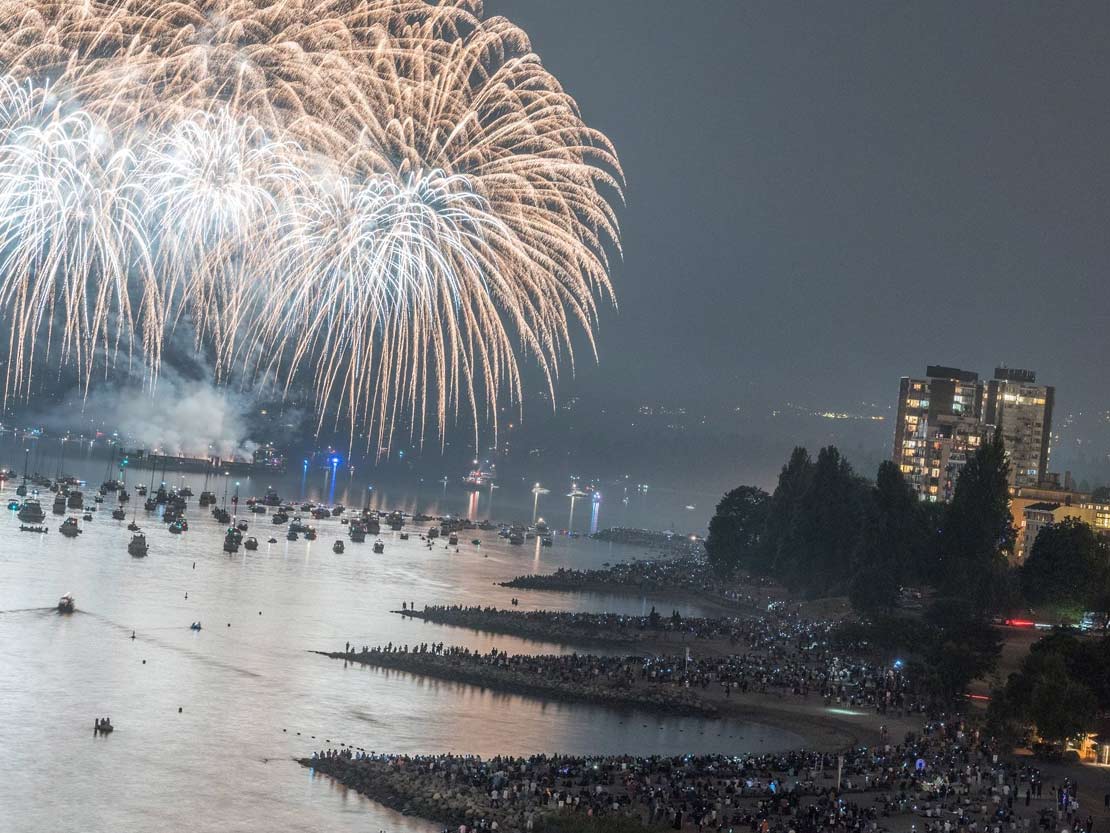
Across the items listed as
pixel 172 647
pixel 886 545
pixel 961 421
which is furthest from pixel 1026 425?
pixel 172 647

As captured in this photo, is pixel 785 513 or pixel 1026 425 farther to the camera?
pixel 1026 425

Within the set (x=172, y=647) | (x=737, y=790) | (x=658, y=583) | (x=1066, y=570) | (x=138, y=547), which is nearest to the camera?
(x=737, y=790)

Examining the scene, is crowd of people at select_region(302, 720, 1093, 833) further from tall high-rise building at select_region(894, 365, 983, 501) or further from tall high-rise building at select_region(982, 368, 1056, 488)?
tall high-rise building at select_region(982, 368, 1056, 488)

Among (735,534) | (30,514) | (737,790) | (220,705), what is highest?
(735,534)

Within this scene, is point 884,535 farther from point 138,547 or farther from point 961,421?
point 961,421

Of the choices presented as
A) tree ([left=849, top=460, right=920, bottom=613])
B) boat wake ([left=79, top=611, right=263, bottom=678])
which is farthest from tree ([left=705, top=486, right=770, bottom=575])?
boat wake ([left=79, top=611, right=263, bottom=678])

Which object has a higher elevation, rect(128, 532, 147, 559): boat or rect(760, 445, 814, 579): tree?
rect(760, 445, 814, 579): tree

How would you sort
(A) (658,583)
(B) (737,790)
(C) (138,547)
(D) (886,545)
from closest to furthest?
(B) (737,790) → (D) (886,545) → (C) (138,547) → (A) (658,583)
